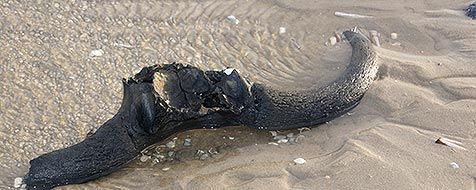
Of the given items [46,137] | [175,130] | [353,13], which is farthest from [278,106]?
[353,13]

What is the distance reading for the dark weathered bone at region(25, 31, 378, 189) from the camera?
4105 mm

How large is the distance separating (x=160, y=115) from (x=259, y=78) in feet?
4.60

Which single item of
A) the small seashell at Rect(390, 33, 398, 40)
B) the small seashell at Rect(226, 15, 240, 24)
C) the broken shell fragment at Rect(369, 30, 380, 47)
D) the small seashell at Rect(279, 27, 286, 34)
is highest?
the small seashell at Rect(226, 15, 240, 24)

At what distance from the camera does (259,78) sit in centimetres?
529

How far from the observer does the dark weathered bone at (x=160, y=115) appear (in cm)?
411

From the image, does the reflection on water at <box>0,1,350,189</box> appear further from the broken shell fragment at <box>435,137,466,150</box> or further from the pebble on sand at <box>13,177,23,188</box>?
the broken shell fragment at <box>435,137,466,150</box>

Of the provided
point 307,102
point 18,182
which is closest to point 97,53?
point 18,182

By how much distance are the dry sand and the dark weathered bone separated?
143 mm

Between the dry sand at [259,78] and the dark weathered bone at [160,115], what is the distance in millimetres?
143

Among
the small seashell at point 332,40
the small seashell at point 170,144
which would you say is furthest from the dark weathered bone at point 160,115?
the small seashell at point 332,40

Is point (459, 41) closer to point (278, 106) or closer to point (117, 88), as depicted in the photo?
point (278, 106)

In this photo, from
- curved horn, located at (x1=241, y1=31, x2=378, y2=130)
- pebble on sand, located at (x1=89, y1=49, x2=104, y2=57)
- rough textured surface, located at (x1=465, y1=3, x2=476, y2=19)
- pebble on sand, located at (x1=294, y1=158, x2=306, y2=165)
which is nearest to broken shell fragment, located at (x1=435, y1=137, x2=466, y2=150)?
curved horn, located at (x1=241, y1=31, x2=378, y2=130)

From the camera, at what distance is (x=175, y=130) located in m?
4.34

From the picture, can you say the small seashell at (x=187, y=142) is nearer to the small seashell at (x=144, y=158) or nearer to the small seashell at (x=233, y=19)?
the small seashell at (x=144, y=158)
